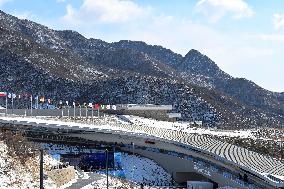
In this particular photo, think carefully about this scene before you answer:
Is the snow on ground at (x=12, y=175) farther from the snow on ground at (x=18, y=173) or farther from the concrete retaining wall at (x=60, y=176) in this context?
the concrete retaining wall at (x=60, y=176)

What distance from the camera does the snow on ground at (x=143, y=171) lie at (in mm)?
72312

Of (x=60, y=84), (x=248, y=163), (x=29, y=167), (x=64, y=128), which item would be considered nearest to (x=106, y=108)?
(x=64, y=128)

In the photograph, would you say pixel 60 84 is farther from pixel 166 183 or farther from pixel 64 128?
pixel 166 183

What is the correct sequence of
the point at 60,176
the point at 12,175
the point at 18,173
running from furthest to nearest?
the point at 60,176, the point at 18,173, the point at 12,175

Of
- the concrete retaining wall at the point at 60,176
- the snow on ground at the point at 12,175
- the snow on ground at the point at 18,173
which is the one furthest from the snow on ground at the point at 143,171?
the snow on ground at the point at 12,175

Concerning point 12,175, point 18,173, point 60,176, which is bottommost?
point 60,176

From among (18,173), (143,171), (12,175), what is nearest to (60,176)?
(18,173)

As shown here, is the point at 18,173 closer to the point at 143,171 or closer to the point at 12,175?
the point at 12,175

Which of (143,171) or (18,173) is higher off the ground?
(18,173)

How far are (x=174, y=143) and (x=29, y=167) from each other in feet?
103

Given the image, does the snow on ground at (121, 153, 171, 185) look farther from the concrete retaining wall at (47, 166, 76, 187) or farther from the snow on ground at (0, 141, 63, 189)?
the snow on ground at (0, 141, 63, 189)

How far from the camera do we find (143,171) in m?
76.0

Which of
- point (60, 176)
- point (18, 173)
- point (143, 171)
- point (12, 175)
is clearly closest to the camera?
point (12, 175)

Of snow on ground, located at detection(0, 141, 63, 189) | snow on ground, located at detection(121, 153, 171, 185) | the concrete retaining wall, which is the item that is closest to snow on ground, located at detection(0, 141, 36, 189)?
snow on ground, located at detection(0, 141, 63, 189)
